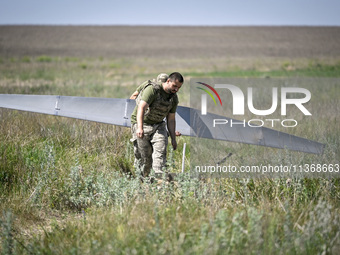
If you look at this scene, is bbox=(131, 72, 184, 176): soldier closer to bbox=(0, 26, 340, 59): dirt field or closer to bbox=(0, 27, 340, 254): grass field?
bbox=(0, 27, 340, 254): grass field

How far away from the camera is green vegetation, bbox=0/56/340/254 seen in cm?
374

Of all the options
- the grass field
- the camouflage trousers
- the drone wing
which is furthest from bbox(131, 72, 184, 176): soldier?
the drone wing

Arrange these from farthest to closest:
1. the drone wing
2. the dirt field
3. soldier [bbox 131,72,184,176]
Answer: the dirt field < the drone wing < soldier [bbox 131,72,184,176]

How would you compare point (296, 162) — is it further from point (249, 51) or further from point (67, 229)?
point (249, 51)

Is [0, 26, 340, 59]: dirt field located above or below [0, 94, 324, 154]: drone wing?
above

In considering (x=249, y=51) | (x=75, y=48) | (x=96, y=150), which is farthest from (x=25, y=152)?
(x=75, y=48)

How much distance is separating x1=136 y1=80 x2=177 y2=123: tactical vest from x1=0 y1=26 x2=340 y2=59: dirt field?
140 ft

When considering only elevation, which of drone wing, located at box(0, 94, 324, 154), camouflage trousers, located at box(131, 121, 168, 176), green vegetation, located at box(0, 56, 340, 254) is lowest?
green vegetation, located at box(0, 56, 340, 254)

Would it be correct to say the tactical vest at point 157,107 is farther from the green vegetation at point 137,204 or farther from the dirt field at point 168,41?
the dirt field at point 168,41

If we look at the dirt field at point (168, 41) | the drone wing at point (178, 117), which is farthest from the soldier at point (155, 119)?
the dirt field at point (168, 41)

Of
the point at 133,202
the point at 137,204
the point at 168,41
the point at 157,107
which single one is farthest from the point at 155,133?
the point at 168,41

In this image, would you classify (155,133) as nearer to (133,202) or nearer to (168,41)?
(133,202)

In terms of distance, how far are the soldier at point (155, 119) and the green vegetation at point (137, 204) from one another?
45cm

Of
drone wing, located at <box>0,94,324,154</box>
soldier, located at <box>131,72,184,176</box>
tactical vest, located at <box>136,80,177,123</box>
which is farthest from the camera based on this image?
drone wing, located at <box>0,94,324,154</box>
